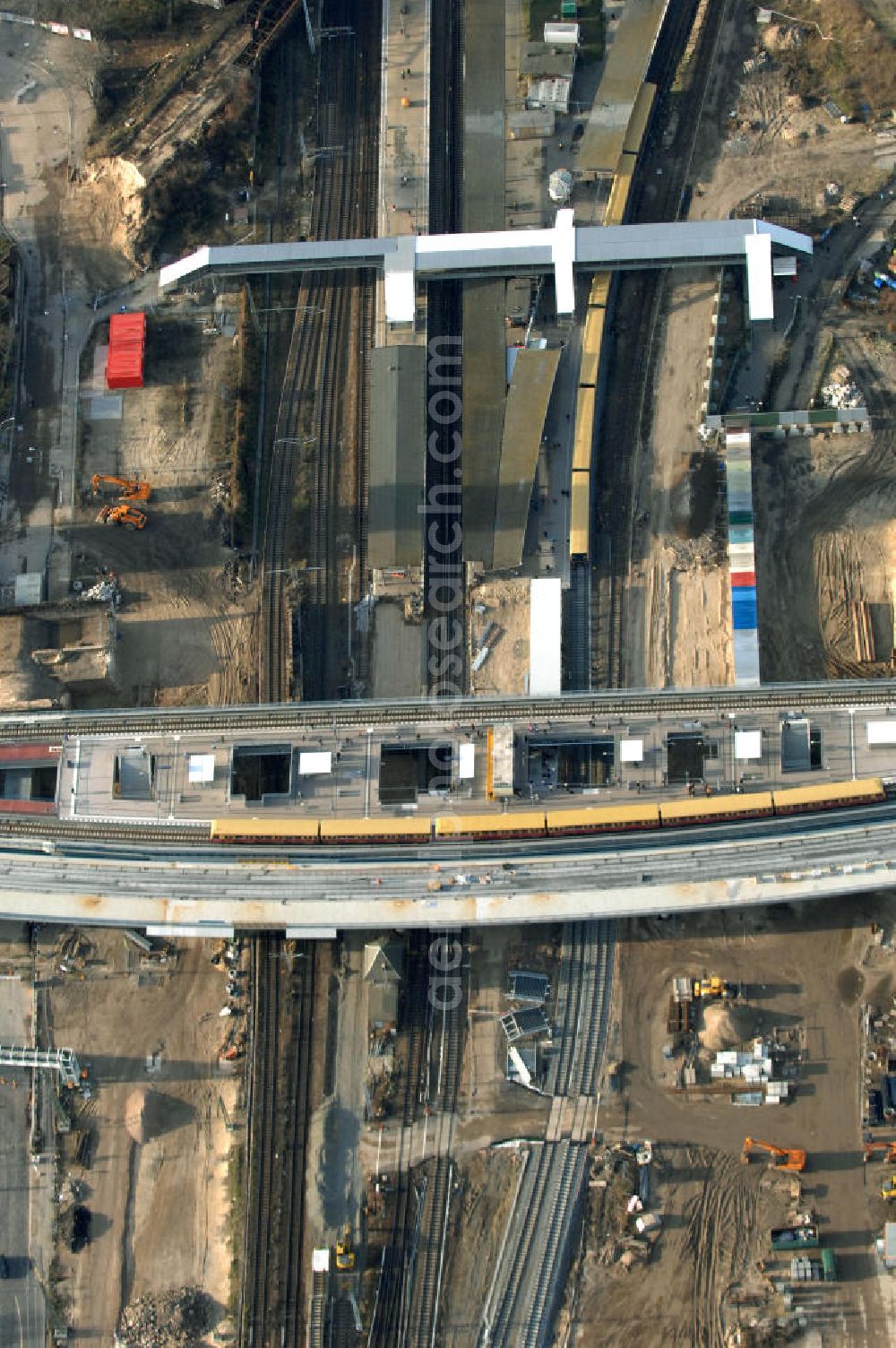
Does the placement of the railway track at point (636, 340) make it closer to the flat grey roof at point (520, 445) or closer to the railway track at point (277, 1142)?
the flat grey roof at point (520, 445)

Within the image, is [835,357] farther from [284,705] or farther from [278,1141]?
[278,1141]

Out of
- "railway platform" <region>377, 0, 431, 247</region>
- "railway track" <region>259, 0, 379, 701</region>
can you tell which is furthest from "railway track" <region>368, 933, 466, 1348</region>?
"railway platform" <region>377, 0, 431, 247</region>

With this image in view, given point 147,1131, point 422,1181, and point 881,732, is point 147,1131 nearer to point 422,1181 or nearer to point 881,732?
point 422,1181

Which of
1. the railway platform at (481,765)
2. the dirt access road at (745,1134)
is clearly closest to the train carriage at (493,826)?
the railway platform at (481,765)

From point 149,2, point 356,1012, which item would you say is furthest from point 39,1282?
point 149,2

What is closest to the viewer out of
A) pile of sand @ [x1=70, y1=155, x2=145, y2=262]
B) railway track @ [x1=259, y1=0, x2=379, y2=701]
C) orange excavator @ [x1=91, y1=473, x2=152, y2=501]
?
railway track @ [x1=259, y1=0, x2=379, y2=701]

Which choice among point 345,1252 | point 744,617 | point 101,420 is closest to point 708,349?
point 744,617

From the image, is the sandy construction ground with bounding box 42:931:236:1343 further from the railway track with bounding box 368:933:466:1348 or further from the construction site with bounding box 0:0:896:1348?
the railway track with bounding box 368:933:466:1348
